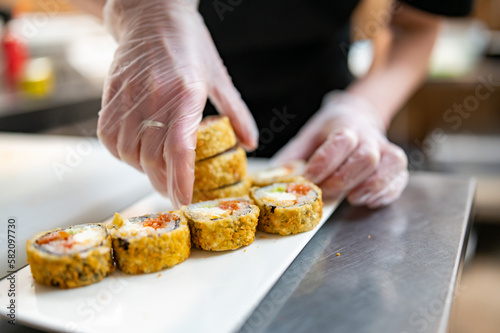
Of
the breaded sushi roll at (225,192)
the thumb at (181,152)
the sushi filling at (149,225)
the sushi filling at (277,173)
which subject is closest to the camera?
the sushi filling at (149,225)

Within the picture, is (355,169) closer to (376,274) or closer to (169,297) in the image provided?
(376,274)

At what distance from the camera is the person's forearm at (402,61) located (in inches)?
86.4

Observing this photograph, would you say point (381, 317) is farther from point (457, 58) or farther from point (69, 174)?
point (457, 58)

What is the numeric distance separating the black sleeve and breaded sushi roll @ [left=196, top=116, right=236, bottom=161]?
1.30 m

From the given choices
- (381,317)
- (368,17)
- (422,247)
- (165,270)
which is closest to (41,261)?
(165,270)

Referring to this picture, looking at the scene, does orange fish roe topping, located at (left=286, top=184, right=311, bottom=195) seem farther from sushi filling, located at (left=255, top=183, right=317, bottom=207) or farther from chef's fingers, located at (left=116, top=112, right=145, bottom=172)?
chef's fingers, located at (left=116, top=112, right=145, bottom=172)

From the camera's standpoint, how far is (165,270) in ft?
3.80

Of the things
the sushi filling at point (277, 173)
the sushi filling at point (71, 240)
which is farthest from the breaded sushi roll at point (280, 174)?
the sushi filling at point (71, 240)

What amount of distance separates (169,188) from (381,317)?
2.30 ft

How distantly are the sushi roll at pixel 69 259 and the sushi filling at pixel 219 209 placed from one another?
27 cm

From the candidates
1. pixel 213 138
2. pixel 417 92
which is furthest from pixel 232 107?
pixel 417 92

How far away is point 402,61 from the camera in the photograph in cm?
233

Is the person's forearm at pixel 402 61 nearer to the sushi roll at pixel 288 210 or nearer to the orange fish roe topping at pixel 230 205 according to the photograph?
the sushi roll at pixel 288 210

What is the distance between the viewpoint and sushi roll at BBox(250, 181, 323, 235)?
1314mm
